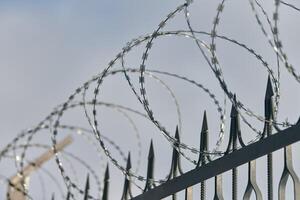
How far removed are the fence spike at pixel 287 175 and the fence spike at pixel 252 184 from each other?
1.03 feet

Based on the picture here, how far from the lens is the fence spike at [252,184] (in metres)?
8.66

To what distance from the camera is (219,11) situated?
9.09m

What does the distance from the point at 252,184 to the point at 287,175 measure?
0.45 meters

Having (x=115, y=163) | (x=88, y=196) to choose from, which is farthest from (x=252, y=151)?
(x=88, y=196)

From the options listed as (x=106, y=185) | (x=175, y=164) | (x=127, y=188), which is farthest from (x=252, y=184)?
(x=106, y=185)

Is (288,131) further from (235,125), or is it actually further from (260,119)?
(235,125)

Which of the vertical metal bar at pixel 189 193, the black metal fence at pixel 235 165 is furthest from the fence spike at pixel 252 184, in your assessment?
the vertical metal bar at pixel 189 193

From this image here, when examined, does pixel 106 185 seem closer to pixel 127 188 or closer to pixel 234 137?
pixel 127 188

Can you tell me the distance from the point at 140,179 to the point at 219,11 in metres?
2.19

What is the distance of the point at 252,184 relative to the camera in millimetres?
8734

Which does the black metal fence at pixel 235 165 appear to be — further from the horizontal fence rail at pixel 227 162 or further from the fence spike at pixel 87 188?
the fence spike at pixel 87 188

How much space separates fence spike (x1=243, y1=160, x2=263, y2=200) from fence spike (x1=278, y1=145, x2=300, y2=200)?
313 mm

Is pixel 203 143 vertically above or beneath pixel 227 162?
above

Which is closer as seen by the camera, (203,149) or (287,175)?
(287,175)
